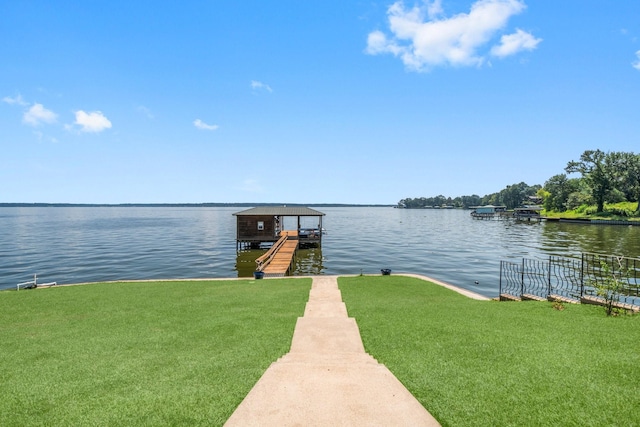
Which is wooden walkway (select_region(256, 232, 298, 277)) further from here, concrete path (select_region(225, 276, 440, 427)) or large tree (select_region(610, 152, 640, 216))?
large tree (select_region(610, 152, 640, 216))

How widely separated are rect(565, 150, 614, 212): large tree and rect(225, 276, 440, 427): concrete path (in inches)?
4390

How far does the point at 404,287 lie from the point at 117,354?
1220 cm

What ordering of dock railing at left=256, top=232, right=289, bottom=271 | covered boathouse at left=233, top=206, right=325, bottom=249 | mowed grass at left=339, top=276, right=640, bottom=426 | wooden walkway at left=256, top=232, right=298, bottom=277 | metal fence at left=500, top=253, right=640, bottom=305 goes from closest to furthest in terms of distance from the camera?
1. mowed grass at left=339, top=276, right=640, bottom=426
2. metal fence at left=500, top=253, right=640, bottom=305
3. wooden walkway at left=256, top=232, right=298, bottom=277
4. dock railing at left=256, top=232, right=289, bottom=271
5. covered boathouse at left=233, top=206, right=325, bottom=249

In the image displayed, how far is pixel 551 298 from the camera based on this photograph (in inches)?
451

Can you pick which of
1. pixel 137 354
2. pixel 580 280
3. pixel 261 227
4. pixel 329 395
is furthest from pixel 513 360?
pixel 261 227

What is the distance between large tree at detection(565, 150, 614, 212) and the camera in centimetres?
8875

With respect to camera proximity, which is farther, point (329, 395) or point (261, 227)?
point (261, 227)

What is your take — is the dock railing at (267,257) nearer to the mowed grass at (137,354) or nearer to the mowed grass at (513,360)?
the mowed grass at (137,354)

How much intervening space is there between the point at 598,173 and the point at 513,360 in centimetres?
11016

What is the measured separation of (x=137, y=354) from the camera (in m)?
7.51

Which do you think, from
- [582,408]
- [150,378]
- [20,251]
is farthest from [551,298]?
[20,251]

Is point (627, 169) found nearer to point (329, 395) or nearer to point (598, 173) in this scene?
point (598, 173)

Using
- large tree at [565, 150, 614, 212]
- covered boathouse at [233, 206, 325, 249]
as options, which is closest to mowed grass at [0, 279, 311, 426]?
covered boathouse at [233, 206, 325, 249]

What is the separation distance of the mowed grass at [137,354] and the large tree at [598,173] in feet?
355
